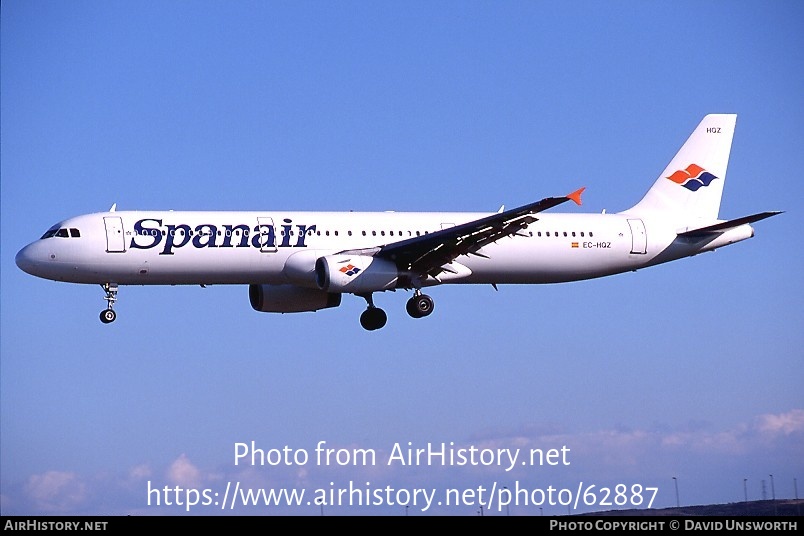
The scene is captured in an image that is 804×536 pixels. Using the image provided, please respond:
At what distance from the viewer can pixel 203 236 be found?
5962 cm

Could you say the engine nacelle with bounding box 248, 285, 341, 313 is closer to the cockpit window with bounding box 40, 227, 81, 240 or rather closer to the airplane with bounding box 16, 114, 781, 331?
the airplane with bounding box 16, 114, 781, 331

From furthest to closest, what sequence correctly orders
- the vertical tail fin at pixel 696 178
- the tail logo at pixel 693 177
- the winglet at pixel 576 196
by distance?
the tail logo at pixel 693 177 → the vertical tail fin at pixel 696 178 → the winglet at pixel 576 196

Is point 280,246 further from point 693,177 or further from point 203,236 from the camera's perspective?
point 693,177

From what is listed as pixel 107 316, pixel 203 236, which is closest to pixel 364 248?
pixel 203 236

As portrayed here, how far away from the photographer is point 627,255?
6644 centimetres

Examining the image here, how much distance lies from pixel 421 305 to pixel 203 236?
31.5ft

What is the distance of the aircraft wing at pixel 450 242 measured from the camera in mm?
59281

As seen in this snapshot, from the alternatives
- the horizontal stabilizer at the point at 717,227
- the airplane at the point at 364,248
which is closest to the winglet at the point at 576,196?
the airplane at the point at 364,248

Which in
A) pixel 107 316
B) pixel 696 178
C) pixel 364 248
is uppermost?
pixel 696 178

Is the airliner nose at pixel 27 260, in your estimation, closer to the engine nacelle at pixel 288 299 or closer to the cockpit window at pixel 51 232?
the cockpit window at pixel 51 232

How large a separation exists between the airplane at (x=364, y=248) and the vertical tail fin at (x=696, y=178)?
128 millimetres

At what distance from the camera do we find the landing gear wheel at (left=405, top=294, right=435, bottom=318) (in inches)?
2475

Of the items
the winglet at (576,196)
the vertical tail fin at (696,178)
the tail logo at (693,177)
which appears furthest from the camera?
the tail logo at (693,177)
